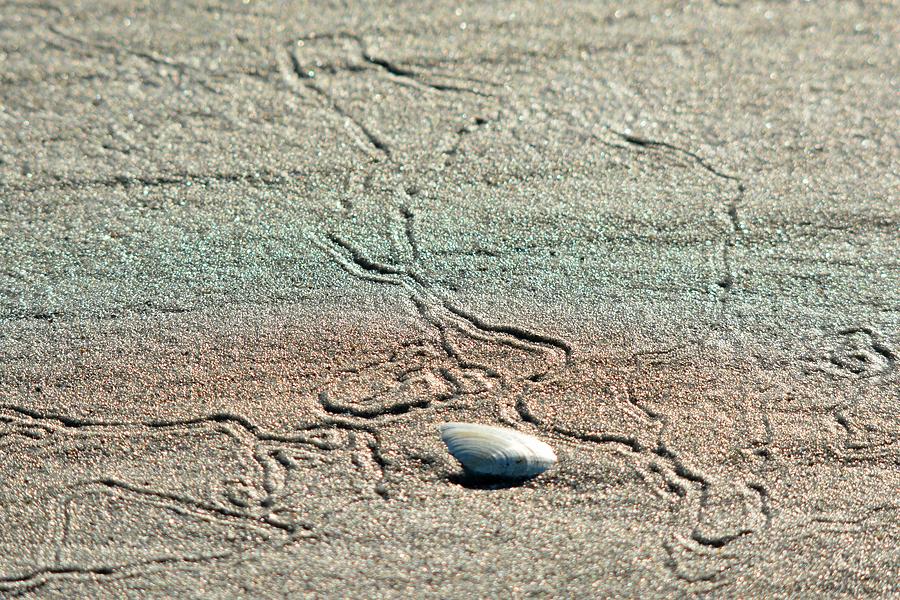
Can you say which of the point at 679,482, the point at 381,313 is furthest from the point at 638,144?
the point at 679,482

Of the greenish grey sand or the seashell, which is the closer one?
the greenish grey sand

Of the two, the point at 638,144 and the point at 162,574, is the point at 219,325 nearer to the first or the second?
the point at 162,574

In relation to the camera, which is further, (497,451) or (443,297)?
(443,297)

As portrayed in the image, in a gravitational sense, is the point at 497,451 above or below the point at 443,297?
below

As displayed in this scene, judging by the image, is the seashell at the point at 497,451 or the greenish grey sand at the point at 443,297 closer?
the greenish grey sand at the point at 443,297
